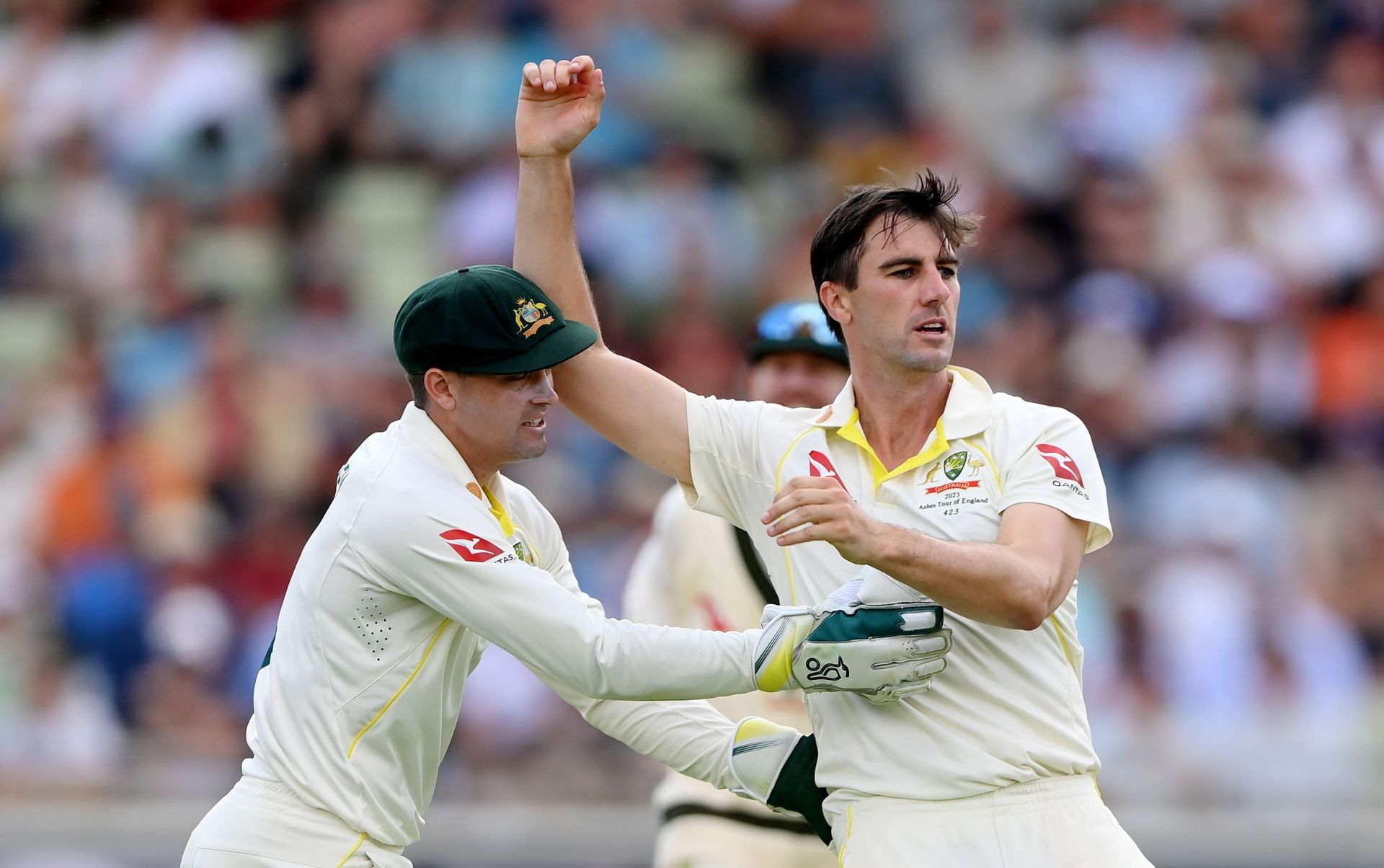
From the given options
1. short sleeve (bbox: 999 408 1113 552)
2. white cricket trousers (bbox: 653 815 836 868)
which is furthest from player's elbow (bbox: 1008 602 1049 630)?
white cricket trousers (bbox: 653 815 836 868)

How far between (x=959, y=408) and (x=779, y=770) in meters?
1.10

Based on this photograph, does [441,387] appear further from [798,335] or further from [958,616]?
[798,335]

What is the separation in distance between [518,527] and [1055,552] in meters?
1.47

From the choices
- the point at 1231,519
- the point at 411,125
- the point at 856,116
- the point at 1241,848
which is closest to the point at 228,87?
the point at 411,125

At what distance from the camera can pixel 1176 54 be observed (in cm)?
1278

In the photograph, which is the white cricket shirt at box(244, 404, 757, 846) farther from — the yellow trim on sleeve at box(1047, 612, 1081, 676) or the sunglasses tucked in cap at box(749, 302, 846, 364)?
the sunglasses tucked in cap at box(749, 302, 846, 364)

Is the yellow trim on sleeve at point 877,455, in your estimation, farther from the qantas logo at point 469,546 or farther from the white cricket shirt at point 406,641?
the qantas logo at point 469,546

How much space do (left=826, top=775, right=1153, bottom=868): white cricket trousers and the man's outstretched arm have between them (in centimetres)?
117

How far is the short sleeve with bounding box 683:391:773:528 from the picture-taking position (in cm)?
520

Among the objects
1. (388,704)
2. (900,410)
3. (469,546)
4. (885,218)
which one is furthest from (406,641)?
(885,218)

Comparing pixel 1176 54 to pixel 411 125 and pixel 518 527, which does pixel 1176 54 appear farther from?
pixel 518 527

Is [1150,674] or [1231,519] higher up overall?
[1231,519]

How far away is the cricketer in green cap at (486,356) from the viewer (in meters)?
4.96

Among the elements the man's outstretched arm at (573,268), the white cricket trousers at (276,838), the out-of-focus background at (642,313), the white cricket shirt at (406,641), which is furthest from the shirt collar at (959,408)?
the out-of-focus background at (642,313)
